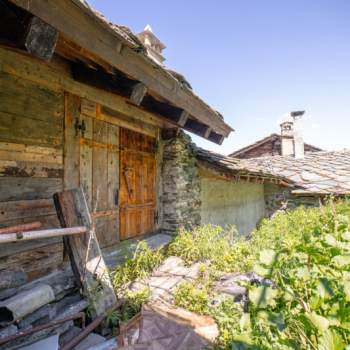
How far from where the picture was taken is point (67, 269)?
Result: 9.51 feet

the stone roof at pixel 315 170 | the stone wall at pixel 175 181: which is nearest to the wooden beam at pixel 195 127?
the stone wall at pixel 175 181

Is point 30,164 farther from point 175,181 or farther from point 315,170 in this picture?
point 315,170

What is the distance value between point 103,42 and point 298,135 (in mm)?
12435

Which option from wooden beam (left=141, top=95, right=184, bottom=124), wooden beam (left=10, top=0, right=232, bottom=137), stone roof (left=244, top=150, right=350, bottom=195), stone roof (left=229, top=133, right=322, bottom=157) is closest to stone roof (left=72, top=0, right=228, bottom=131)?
wooden beam (left=10, top=0, right=232, bottom=137)

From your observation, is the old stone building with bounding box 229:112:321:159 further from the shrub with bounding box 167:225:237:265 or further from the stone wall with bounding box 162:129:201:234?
the shrub with bounding box 167:225:237:265

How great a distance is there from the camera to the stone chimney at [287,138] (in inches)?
502

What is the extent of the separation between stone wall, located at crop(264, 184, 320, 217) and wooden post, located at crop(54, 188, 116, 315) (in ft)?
25.8

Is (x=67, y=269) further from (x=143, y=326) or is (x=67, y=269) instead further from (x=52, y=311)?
(x=143, y=326)

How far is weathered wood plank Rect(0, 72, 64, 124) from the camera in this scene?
242cm

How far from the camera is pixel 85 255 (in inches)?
103

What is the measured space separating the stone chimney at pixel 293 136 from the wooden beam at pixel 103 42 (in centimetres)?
1050

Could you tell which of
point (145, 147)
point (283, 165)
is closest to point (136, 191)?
point (145, 147)

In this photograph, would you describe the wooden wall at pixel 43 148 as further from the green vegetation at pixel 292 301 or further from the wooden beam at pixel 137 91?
the green vegetation at pixel 292 301

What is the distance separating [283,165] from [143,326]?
10.6 metres
